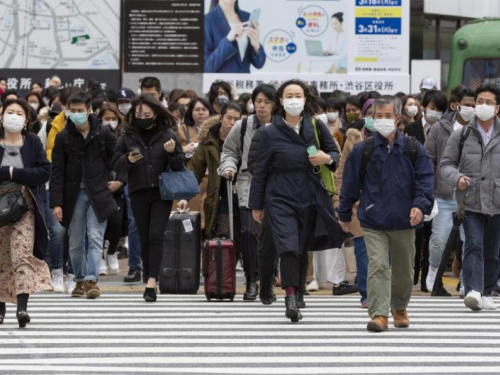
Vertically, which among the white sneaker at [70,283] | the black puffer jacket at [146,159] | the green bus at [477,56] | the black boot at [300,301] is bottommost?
the white sneaker at [70,283]

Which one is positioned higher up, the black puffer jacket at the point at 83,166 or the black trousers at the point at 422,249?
the black puffer jacket at the point at 83,166

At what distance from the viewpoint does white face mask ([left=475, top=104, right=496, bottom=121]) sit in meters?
12.7

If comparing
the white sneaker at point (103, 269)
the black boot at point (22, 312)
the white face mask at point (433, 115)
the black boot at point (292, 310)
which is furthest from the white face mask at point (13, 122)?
the white face mask at point (433, 115)

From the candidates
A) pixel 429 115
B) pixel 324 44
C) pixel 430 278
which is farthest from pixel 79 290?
pixel 324 44

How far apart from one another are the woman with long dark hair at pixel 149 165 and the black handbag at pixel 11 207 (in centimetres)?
191

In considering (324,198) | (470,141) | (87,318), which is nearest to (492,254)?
(470,141)

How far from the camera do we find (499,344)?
1040cm

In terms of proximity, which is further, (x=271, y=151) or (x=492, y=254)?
(x=492, y=254)

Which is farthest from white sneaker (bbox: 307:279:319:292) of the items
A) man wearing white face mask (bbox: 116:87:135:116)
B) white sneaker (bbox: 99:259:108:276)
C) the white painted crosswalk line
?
man wearing white face mask (bbox: 116:87:135:116)

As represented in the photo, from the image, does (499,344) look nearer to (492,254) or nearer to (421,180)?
(421,180)

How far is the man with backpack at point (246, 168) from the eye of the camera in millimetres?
13430

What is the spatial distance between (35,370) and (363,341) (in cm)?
257

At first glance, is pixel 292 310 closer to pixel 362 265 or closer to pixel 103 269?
pixel 362 265

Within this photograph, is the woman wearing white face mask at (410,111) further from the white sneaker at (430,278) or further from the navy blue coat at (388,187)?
the navy blue coat at (388,187)
